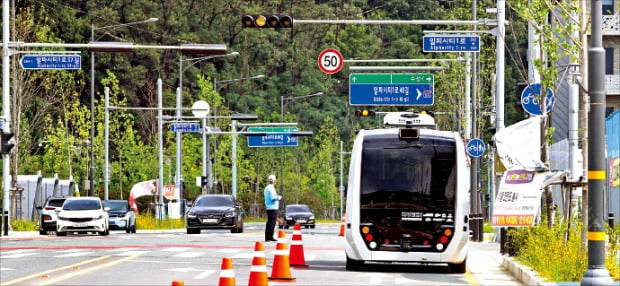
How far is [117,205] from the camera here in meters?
56.9

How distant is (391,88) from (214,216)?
810 centimetres

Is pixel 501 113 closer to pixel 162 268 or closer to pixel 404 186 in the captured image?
pixel 404 186

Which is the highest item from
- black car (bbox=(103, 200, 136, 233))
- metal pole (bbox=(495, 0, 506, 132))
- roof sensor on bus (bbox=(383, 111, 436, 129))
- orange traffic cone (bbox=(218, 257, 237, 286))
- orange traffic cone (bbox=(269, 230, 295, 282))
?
metal pole (bbox=(495, 0, 506, 132))

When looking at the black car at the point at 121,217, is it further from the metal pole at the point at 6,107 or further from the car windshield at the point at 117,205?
the metal pole at the point at 6,107

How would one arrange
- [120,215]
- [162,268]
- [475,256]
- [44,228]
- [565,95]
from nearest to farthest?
[162,268] < [475,256] < [44,228] < [120,215] < [565,95]

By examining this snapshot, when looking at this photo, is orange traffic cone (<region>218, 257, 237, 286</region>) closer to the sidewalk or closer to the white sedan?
the sidewalk

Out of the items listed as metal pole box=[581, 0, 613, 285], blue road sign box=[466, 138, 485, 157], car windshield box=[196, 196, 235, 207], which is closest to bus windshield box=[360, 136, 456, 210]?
metal pole box=[581, 0, 613, 285]

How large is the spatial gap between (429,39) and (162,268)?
14392 millimetres

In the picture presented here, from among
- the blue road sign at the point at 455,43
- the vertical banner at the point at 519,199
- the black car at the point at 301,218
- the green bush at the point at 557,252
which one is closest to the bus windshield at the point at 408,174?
the vertical banner at the point at 519,199

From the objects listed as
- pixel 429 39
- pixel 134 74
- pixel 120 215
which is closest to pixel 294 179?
pixel 134 74

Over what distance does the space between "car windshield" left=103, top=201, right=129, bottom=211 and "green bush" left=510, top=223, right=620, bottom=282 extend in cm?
3143

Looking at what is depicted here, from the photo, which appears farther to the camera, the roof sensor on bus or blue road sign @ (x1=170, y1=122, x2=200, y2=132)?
blue road sign @ (x1=170, y1=122, x2=200, y2=132)

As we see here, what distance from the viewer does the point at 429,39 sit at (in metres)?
37.1

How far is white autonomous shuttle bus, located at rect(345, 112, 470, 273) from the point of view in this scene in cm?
2505
